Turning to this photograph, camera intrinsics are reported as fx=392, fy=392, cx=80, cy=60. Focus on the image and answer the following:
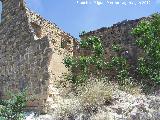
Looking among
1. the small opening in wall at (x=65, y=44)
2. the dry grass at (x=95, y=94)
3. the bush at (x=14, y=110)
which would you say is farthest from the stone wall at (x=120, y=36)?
the bush at (x=14, y=110)

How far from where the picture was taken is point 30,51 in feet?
46.7

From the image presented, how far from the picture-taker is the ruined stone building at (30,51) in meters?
13.4

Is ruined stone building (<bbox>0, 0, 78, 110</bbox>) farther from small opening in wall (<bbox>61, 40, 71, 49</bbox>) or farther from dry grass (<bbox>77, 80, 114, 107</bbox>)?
dry grass (<bbox>77, 80, 114, 107</bbox>)

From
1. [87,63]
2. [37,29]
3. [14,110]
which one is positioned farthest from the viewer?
[37,29]

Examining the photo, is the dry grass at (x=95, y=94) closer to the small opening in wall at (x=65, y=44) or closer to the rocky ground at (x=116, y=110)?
the rocky ground at (x=116, y=110)

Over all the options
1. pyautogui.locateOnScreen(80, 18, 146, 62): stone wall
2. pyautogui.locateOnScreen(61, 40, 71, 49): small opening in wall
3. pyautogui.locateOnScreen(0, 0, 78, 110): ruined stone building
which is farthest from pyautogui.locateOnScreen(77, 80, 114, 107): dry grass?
pyautogui.locateOnScreen(61, 40, 71, 49): small opening in wall

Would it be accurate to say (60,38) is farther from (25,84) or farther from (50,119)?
(50,119)

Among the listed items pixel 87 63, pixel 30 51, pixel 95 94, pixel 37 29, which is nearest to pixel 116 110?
pixel 95 94

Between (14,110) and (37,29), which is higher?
(37,29)

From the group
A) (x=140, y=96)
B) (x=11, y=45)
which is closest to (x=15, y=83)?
(x=11, y=45)

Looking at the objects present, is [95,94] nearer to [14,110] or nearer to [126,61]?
[14,110]

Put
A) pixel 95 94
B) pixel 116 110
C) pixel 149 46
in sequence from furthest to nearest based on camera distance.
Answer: pixel 149 46
pixel 95 94
pixel 116 110

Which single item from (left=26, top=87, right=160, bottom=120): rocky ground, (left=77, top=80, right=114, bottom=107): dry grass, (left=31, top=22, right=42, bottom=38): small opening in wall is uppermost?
(left=31, top=22, right=42, bottom=38): small opening in wall

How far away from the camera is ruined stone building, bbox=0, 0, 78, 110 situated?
1341cm
